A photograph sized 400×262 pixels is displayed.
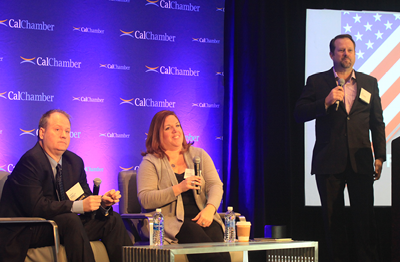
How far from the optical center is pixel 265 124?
4309mm

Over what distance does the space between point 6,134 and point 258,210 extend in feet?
8.27

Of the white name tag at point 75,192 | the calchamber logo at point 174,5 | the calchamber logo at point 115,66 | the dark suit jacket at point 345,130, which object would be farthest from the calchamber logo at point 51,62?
the dark suit jacket at point 345,130

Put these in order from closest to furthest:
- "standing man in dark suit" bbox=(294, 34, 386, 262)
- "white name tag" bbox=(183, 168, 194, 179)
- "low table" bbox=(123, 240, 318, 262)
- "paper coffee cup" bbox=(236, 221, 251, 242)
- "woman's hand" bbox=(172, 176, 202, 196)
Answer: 1. "low table" bbox=(123, 240, 318, 262)
2. "paper coffee cup" bbox=(236, 221, 251, 242)
3. "woman's hand" bbox=(172, 176, 202, 196)
4. "white name tag" bbox=(183, 168, 194, 179)
5. "standing man in dark suit" bbox=(294, 34, 386, 262)

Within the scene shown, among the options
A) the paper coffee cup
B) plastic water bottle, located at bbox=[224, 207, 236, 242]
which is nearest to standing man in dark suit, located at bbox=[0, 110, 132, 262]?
plastic water bottle, located at bbox=[224, 207, 236, 242]

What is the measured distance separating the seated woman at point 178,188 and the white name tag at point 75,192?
1.38ft

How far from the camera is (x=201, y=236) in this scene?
269 cm

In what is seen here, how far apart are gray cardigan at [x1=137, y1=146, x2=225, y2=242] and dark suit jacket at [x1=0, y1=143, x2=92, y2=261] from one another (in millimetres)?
570

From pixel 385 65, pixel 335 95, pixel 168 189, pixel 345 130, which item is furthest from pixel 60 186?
pixel 385 65

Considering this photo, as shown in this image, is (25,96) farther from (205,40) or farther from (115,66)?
(205,40)

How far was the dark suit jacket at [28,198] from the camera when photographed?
2438 mm

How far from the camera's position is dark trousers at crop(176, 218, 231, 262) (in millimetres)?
2572

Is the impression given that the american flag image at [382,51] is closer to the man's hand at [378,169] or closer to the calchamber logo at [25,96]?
the man's hand at [378,169]

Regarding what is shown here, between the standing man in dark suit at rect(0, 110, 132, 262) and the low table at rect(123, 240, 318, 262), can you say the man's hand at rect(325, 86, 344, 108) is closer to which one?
the low table at rect(123, 240, 318, 262)

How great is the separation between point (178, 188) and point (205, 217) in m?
0.27
